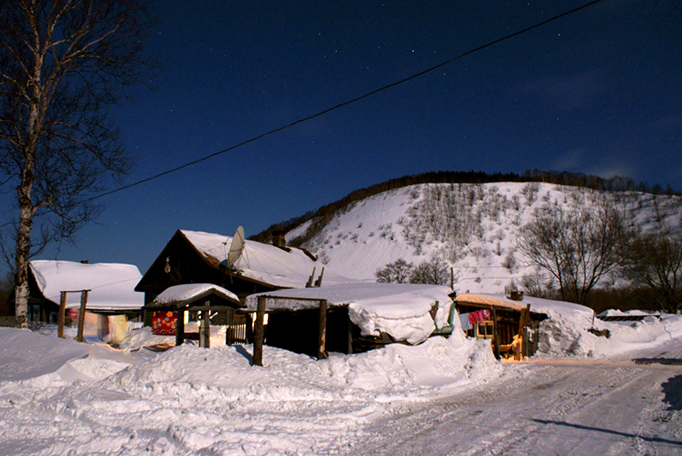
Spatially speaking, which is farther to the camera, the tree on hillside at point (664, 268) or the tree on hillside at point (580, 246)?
the tree on hillside at point (664, 268)

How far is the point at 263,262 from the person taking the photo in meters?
29.2

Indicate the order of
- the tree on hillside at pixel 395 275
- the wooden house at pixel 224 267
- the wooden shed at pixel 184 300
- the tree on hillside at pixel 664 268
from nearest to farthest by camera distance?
the wooden shed at pixel 184 300 → the wooden house at pixel 224 267 → the tree on hillside at pixel 664 268 → the tree on hillside at pixel 395 275

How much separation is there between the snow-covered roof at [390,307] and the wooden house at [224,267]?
1020cm

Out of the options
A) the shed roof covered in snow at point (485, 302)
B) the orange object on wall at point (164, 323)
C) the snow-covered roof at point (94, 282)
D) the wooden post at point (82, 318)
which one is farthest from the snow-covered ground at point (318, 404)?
the snow-covered roof at point (94, 282)

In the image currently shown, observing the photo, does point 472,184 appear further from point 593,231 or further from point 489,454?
point 489,454

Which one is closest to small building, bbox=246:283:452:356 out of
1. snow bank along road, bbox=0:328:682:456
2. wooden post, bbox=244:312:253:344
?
snow bank along road, bbox=0:328:682:456

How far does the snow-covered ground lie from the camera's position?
222 inches

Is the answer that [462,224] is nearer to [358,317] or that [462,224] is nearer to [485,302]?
[485,302]

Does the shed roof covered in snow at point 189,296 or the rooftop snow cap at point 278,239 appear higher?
the rooftop snow cap at point 278,239

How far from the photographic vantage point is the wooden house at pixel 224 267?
25391 mm

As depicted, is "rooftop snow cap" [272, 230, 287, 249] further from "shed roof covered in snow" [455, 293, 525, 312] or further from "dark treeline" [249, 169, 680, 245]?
"dark treeline" [249, 169, 680, 245]

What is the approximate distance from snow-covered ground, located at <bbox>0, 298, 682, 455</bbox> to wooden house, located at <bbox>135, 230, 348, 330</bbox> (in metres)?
13.9

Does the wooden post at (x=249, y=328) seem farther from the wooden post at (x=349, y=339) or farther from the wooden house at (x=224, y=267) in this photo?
the wooden house at (x=224, y=267)

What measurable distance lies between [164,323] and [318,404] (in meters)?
18.4
